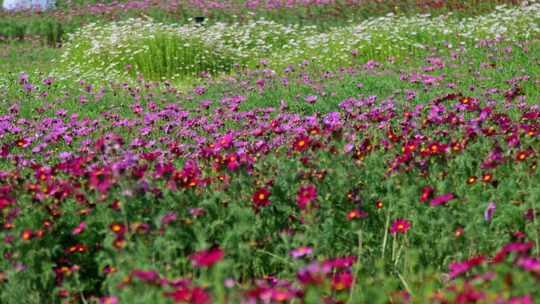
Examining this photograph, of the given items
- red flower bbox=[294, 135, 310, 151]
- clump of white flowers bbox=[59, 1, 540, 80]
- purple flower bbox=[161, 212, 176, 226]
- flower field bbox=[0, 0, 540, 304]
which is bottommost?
clump of white flowers bbox=[59, 1, 540, 80]

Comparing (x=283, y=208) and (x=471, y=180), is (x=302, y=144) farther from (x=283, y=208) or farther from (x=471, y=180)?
(x=471, y=180)

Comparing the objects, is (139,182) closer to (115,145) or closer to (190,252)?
(115,145)

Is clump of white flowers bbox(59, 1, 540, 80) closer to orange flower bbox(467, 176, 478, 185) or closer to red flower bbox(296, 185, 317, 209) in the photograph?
orange flower bbox(467, 176, 478, 185)

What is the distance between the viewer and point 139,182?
3.47m

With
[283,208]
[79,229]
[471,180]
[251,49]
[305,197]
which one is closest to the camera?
[305,197]

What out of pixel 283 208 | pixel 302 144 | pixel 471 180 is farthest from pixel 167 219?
pixel 471 180

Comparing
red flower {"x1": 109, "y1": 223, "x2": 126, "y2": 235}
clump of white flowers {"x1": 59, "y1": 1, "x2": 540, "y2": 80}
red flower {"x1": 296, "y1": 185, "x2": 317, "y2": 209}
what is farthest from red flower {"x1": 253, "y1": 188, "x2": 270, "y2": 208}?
clump of white flowers {"x1": 59, "y1": 1, "x2": 540, "y2": 80}

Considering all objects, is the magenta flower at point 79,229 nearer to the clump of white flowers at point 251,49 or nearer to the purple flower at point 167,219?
the purple flower at point 167,219

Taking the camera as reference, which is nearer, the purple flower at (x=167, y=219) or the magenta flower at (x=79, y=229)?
the purple flower at (x=167, y=219)

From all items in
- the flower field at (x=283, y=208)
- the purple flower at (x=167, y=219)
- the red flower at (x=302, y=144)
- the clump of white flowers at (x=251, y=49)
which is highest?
the red flower at (x=302, y=144)

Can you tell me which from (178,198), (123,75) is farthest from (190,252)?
(123,75)

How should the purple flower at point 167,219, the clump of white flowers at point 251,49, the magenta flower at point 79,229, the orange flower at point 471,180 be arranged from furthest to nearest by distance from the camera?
the clump of white flowers at point 251,49 < the orange flower at point 471,180 < the magenta flower at point 79,229 < the purple flower at point 167,219

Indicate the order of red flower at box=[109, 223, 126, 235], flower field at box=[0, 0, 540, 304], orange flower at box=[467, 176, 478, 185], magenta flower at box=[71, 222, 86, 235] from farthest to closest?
orange flower at box=[467, 176, 478, 185]
magenta flower at box=[71, 222, 86, 235]
red flower at box=[109, 223, 126, 235]
flower field at box=[0, 0, 540, 304]

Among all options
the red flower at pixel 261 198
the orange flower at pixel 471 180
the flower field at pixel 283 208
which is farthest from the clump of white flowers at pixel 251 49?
the red flower at pixel 261 198
